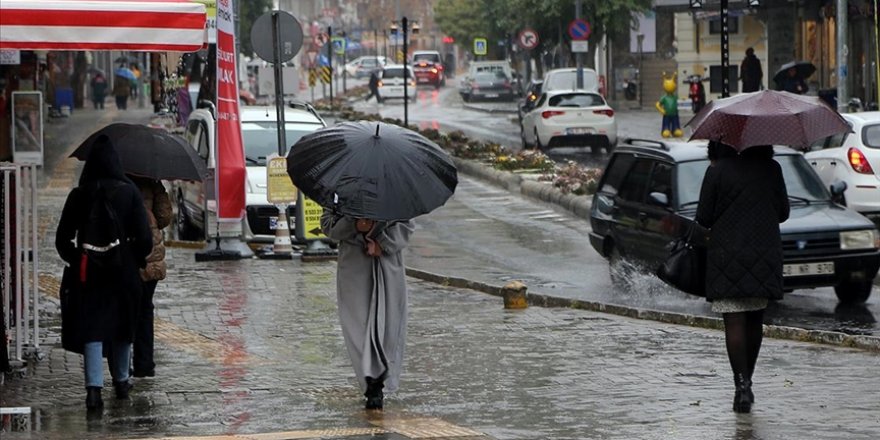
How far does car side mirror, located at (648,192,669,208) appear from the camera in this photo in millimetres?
14320

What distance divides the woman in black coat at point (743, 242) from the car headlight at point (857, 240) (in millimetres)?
4813

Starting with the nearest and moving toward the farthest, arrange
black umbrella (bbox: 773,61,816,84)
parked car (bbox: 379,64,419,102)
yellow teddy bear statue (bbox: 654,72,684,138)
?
black umbrella (bbox: 773,61,816,84)
yellow teddy bear statue (bbox: 654,72,684,138)
parked car (bbox: 379,64,419,102)

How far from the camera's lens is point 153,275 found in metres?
10.0

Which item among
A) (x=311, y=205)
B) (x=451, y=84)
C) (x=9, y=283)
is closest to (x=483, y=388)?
(x=9, y=283)

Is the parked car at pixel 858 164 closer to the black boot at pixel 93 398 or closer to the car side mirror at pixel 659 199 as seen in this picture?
the car side mirror at pixel 659 199

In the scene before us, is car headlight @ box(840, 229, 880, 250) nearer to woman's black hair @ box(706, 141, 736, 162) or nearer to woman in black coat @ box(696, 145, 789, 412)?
woman's black hair @ box(706, 141, 736, 162)

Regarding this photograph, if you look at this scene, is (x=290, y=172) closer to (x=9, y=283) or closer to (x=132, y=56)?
(x=9, y=283)

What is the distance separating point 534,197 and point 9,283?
17280 mm

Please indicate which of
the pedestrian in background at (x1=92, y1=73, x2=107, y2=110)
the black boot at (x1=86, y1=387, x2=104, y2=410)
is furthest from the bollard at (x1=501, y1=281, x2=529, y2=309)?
the pedestrian in background at (x1=92, y1=73, x2=107, y2=110)

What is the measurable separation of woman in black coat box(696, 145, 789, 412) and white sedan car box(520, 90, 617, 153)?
1072 inches

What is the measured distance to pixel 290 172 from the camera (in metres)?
9.24

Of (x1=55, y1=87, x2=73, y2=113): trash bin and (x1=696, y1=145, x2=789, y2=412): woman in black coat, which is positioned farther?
(x1=55, y1=87, x2=73, y2=113): trash bin

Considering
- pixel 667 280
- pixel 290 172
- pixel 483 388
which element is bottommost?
pixel 483 388

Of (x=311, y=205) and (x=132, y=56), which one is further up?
(x=132, y=56)
